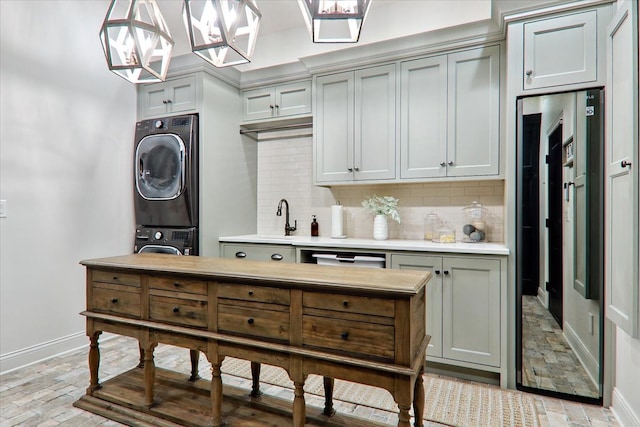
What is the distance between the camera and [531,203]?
8.02 ft

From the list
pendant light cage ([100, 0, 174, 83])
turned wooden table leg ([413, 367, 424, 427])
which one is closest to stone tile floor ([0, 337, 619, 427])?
turned wooden table leg ([413, 367, 424, 427])

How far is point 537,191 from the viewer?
7.95 feet

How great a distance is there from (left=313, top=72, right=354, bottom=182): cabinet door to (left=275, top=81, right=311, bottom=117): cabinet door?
15cm

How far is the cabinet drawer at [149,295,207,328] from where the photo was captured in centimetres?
191

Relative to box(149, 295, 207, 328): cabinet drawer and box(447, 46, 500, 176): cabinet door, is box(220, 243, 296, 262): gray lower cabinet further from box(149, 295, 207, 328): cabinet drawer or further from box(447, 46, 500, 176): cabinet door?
box(447, 46, 500, 176): cabinet door

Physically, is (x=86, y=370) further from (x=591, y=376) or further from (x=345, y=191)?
(x=591, y=376)

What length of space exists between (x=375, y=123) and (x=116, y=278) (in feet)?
7.52

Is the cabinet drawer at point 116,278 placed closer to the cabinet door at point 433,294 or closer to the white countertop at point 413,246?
the white countertop at point 413,246

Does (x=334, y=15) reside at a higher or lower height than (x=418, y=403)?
higher

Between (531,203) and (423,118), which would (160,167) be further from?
(531,203)

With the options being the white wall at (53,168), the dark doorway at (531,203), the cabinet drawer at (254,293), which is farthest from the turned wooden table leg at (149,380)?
the dark doorway at (531,203)

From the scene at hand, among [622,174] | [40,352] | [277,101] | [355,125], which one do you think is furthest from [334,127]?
[40,352]

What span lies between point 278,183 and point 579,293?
2861 millimetres

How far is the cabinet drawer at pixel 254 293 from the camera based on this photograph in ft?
5.60
